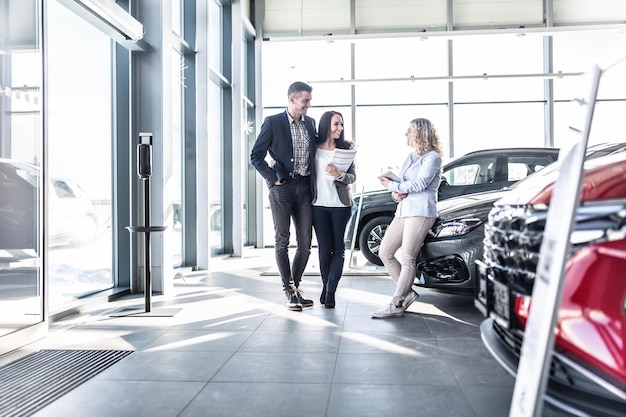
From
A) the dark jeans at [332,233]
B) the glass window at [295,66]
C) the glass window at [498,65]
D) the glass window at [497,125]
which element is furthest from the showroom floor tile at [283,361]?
the glass window at [295,66]

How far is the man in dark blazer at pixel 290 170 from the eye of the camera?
12.8 ft

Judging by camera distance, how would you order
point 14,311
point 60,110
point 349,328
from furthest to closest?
point 60,110
point 349,328
point 14,311

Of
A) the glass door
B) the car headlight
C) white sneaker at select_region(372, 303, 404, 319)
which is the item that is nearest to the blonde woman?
white sneaker at select_region(372, 303, 404, 319)

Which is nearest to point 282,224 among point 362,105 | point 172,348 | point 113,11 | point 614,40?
point 172,348

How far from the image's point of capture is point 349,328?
11.1 feet

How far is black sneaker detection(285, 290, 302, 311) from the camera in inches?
155

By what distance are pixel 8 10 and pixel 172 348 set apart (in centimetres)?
213

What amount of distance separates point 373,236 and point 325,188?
266 cm

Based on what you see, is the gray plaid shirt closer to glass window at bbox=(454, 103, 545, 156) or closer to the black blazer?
the black blazer

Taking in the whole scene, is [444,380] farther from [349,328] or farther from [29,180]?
[29,180]

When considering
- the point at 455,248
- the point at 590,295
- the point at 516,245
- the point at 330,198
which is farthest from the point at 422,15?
the point at 590,295

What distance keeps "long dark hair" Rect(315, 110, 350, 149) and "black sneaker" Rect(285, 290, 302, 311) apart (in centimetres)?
118

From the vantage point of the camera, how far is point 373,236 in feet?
21.0

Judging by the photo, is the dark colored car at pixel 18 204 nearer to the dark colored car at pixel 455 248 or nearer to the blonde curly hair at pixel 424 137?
the blonde curly hair at pixel 424 137
